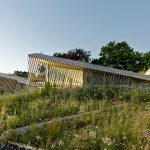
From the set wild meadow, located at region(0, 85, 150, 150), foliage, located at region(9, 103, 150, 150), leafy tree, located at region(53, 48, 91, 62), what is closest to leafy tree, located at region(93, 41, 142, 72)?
leafy tree, located at region(53, 48, 91, 62)

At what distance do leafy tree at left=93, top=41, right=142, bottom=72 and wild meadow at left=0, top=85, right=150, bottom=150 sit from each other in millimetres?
39796

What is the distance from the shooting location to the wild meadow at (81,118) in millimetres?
8273

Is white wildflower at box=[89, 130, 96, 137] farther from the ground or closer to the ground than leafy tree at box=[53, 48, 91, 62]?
closer to the ground

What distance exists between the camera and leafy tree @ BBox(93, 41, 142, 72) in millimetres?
55375

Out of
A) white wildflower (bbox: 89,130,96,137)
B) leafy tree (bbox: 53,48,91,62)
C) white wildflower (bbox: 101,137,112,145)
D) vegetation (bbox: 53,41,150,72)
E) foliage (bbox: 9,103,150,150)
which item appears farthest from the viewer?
vegetation (bbox: 53,41,150,72)

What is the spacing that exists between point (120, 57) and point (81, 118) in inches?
1840

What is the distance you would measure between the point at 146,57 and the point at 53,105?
4440cm

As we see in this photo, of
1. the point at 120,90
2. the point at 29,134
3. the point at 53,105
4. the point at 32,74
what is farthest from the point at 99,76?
the point at 29,134

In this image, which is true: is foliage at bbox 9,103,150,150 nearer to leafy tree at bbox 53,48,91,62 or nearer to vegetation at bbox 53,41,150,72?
leafy tree at bbox 53,48,91,62

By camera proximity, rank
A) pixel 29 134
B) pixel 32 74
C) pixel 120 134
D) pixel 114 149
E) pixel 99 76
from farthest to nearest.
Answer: pixel 99 76
pixel 32 74
pixel 29 134
pixel 120 134
pixel 114 149

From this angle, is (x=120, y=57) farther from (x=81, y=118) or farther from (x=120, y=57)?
(x=81, y=118)

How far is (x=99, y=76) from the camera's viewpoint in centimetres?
2530

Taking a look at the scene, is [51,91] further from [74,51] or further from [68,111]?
[74,51]

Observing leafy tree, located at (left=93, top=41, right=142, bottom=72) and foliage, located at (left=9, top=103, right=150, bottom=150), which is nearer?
foliage, located at (left=9, top=103, right=150, bottom=150)
